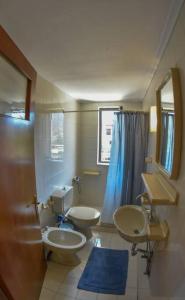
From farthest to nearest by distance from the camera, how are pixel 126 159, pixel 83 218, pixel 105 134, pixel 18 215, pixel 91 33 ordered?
pixel 105 134, pixel 126 159, pixel 83 218, pixel 18 215, pixel 91 33

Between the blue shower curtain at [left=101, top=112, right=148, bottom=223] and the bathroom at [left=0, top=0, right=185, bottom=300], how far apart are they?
0.41 m

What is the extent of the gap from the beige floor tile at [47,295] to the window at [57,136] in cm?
150

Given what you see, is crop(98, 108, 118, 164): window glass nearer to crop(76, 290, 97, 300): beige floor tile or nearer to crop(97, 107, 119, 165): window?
crop(97, 107, 119, 165): window

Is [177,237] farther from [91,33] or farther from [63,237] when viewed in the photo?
[63,237]

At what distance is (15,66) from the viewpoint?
139 cm

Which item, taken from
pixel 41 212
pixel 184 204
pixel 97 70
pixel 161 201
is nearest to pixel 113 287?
pixel 41 212

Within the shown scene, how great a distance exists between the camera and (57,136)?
9.08ft

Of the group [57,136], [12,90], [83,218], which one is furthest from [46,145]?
[83,218]

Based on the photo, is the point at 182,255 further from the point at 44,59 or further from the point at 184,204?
the point at 44,59

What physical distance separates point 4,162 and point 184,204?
1.11 metres

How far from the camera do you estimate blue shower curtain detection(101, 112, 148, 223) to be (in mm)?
3008

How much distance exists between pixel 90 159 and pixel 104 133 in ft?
2.01

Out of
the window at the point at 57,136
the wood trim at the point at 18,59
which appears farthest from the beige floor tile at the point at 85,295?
the wood trim at the point at 18,59

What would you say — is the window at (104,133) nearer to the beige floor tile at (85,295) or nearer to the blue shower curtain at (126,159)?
the blue shower curtain at (126,159)
